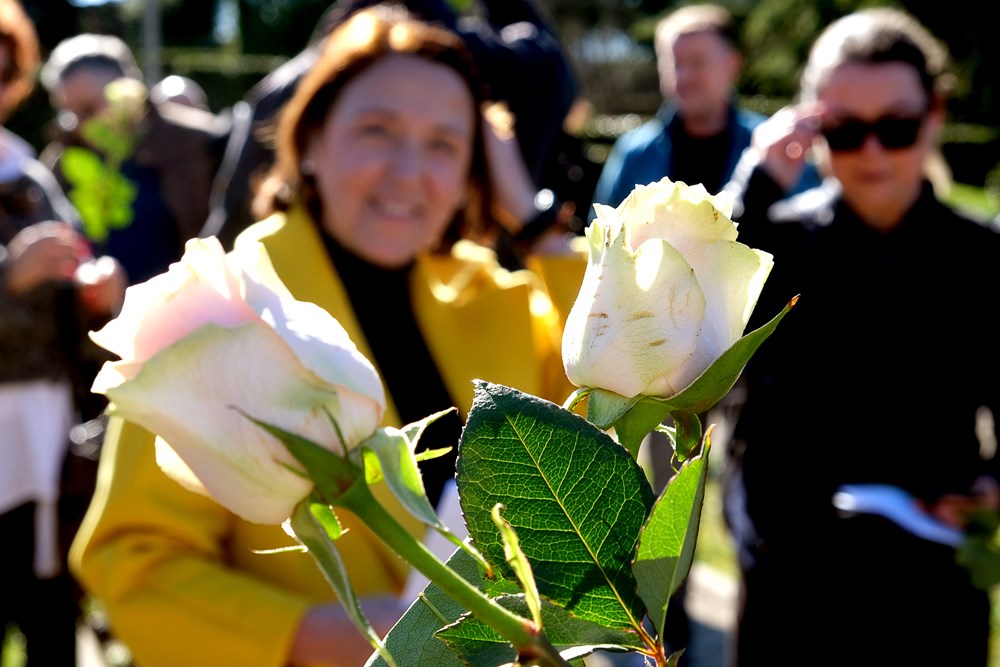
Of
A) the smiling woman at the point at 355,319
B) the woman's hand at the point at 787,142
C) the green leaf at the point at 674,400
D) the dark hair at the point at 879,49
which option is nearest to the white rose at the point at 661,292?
the green leaf at the point at 674,400

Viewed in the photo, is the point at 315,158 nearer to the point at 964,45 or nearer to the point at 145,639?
the point at 145,639

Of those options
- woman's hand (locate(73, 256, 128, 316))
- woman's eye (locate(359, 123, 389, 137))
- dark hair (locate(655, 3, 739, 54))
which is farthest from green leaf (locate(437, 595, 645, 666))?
dark hair (locate(655, 3, 739, 54))

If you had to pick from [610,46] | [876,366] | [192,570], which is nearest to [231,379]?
[192,570]

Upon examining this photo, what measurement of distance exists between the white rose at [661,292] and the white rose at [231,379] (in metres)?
0.08

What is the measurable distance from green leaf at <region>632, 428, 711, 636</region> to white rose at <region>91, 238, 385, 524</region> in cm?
10

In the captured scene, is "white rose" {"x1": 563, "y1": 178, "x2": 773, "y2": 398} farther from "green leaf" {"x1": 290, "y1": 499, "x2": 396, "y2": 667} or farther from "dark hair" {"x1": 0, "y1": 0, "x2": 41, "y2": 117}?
"dark hair" {"x1": 0, "y1": 0, "x2": 41, "y2": 117}

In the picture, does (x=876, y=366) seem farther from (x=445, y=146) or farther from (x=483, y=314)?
(x=445, y=146)

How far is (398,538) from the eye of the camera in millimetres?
292

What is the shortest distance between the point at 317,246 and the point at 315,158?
17 cm

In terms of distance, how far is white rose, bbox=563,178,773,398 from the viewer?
1.15 ft

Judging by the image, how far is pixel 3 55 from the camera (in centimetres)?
263

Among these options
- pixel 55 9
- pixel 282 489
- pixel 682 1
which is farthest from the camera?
pixel 682 1

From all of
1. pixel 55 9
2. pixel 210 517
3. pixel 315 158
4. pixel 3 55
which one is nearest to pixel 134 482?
pixel 210 517

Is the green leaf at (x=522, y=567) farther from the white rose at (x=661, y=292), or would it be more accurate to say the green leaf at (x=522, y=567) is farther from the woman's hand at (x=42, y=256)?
the woman's hand at (x=42, y=256)
